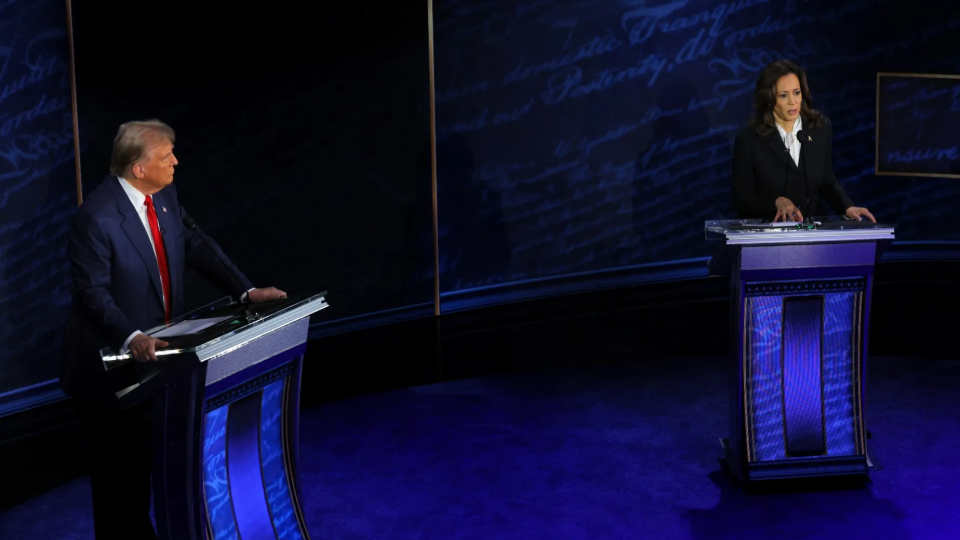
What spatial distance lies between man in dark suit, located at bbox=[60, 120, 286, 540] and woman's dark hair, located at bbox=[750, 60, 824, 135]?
7.10ft

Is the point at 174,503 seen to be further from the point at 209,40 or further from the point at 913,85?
the point at 913,85

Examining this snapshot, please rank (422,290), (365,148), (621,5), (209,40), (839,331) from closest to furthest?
(839,331)
(209,40)
(365,148)
(422,290)
(621,5)

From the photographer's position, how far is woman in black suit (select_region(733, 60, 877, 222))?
4.14m

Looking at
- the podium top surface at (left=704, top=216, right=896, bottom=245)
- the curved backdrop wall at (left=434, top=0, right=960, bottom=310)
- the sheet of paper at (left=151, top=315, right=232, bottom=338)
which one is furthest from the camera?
the curved backdrop wall at (left=434, top=0, right=960, bottom=310)

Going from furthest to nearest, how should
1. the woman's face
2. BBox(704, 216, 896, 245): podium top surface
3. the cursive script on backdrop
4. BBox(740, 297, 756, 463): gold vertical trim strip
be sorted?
the cursive script on backdrop, the woman's face, BBox(740, 297, 756, 463): gold vertical trim strip, BBox(704, 216, 896, 245): podium top surface

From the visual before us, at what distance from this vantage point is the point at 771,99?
4.14 metres

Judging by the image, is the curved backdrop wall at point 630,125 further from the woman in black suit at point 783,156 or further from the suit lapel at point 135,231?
the suit lapel at point 135,231

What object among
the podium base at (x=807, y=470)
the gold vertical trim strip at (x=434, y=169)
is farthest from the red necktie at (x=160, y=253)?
the gold vertical trim strip at (x=434, y=169)

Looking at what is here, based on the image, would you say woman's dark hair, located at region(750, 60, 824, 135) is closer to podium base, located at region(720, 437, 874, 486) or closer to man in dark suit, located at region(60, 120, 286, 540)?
podium base, located at region(720, 437, 874, 486)

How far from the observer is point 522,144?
6848 millimetres

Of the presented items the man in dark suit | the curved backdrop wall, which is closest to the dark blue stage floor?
the man in dark suit

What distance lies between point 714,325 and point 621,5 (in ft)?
7.20

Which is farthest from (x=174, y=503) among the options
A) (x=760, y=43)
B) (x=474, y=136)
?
(x=760, y=43)

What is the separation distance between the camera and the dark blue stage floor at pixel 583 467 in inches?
145
